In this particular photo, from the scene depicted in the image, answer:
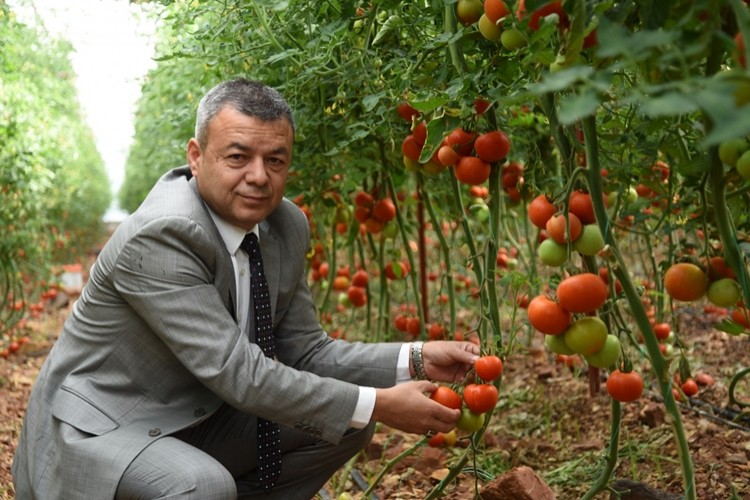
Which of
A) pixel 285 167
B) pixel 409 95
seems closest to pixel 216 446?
pixel 285 167

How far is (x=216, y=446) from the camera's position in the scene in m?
1.92

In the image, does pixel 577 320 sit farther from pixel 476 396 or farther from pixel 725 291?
pixel 476 396

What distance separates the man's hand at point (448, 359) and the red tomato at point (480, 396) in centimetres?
18

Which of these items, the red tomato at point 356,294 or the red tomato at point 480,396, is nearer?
the red tomato at point 480,396

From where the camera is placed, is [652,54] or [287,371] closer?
[652,54]

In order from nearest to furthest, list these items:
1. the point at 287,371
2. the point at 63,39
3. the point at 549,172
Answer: the point at 287,371 → the point at 549,172 → the point at 63,39

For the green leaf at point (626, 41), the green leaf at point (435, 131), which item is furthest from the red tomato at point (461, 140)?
the green leaf at point (626, 41)

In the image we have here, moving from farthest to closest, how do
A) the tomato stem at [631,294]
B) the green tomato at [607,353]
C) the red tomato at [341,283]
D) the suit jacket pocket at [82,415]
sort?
the red tomato at [341,283] < the suit jacket pocket at [82,415] < the green tomato at [607,353] < the tomato stem at [631,294]

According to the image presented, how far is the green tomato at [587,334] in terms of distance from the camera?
1.27m

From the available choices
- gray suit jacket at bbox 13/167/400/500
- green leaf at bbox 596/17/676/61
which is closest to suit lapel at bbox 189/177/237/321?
gray suit jacket at bbox 13/167/400/500

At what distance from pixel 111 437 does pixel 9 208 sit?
2951mm

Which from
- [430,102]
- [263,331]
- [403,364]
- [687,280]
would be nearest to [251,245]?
[263,331]

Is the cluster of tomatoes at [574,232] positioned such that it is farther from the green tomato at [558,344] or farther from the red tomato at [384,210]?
the red tomato at [384,210]

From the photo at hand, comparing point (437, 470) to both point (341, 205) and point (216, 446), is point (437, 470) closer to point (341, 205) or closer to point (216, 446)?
point (216, 446)
